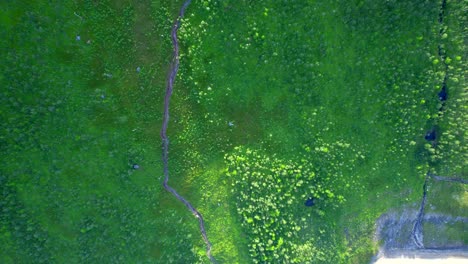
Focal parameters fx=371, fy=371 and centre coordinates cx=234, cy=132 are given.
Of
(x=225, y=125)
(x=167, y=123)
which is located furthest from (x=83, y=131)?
(x=225, y=125)

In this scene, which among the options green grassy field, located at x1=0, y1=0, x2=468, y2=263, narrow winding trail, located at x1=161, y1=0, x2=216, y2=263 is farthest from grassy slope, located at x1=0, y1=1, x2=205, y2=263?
narrow winding trail, located at x1=161, y1=0, x2=216, y2=263

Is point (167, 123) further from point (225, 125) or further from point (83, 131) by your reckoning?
point (83, 131)

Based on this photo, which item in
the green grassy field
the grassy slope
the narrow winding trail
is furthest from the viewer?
the narrow winding trail

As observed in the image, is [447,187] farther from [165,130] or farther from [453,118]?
[165,130]

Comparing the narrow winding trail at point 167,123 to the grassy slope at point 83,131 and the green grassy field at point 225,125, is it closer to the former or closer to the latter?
the green grassy field at point 225,125

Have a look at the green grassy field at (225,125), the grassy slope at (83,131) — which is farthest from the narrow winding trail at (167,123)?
the grassy slope at (83,131)

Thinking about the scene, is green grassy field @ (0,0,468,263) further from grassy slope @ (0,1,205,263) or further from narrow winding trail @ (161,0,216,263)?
narrow winding trail @ (161,0,216,263)

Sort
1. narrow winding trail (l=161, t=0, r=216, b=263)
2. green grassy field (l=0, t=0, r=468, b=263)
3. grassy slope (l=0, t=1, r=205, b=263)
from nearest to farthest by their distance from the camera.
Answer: grassy slope (l=0, t=1, r=205, b=263) → green grassy field (l=0, t=0, r=468, b=263) → narrow winding trail (l=161, t=0, r=216, b=263)

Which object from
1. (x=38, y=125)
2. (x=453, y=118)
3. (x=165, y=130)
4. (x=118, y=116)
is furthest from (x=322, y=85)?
(x=38, y=125)

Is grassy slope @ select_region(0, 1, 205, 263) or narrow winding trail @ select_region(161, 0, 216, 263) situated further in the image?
narrow winding trail @ select_region(161, 0, 216, 263)
